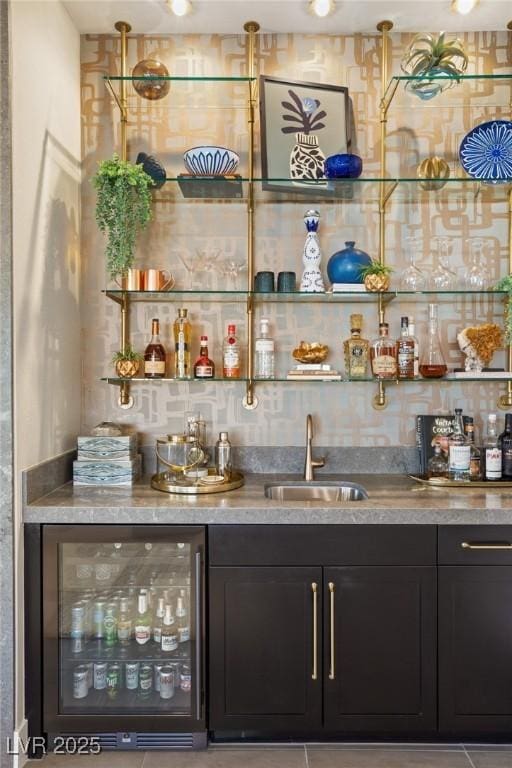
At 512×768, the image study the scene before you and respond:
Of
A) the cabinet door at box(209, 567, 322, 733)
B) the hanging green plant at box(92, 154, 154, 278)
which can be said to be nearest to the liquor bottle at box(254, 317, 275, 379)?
the hanging green plant at box(92, 154, 154, 278)

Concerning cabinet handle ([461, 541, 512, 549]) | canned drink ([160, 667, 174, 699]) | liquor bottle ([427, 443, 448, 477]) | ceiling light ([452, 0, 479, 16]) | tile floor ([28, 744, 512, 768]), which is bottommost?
tile floor ([28, 744, 512, 768])

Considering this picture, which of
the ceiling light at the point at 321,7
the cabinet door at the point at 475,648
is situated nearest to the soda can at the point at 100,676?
the cabinet door at the point at 475,648

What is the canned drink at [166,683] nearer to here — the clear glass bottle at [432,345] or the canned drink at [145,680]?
the canned drink at [145,680]

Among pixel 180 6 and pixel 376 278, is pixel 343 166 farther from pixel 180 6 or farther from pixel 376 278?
pixel 180 6

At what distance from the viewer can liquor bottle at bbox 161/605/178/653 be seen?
199cm

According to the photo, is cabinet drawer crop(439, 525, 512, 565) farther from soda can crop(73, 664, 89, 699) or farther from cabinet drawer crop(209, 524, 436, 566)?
soda can crop(73, 664, 89, 699)

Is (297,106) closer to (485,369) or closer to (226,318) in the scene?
(226,318)

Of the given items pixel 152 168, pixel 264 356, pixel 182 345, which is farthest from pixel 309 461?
pixel 152 168

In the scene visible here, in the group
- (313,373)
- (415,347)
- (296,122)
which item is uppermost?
(296,122)

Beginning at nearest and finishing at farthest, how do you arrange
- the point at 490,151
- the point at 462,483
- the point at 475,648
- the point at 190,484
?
the point at 475,648 → the point at 190,484 → the point at 462,483 → the point at 490,151

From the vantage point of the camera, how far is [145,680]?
6.57ft

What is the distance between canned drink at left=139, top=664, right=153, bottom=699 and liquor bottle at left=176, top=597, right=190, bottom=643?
165 mm

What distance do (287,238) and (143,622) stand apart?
1.72m

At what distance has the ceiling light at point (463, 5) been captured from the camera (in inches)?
89.4
